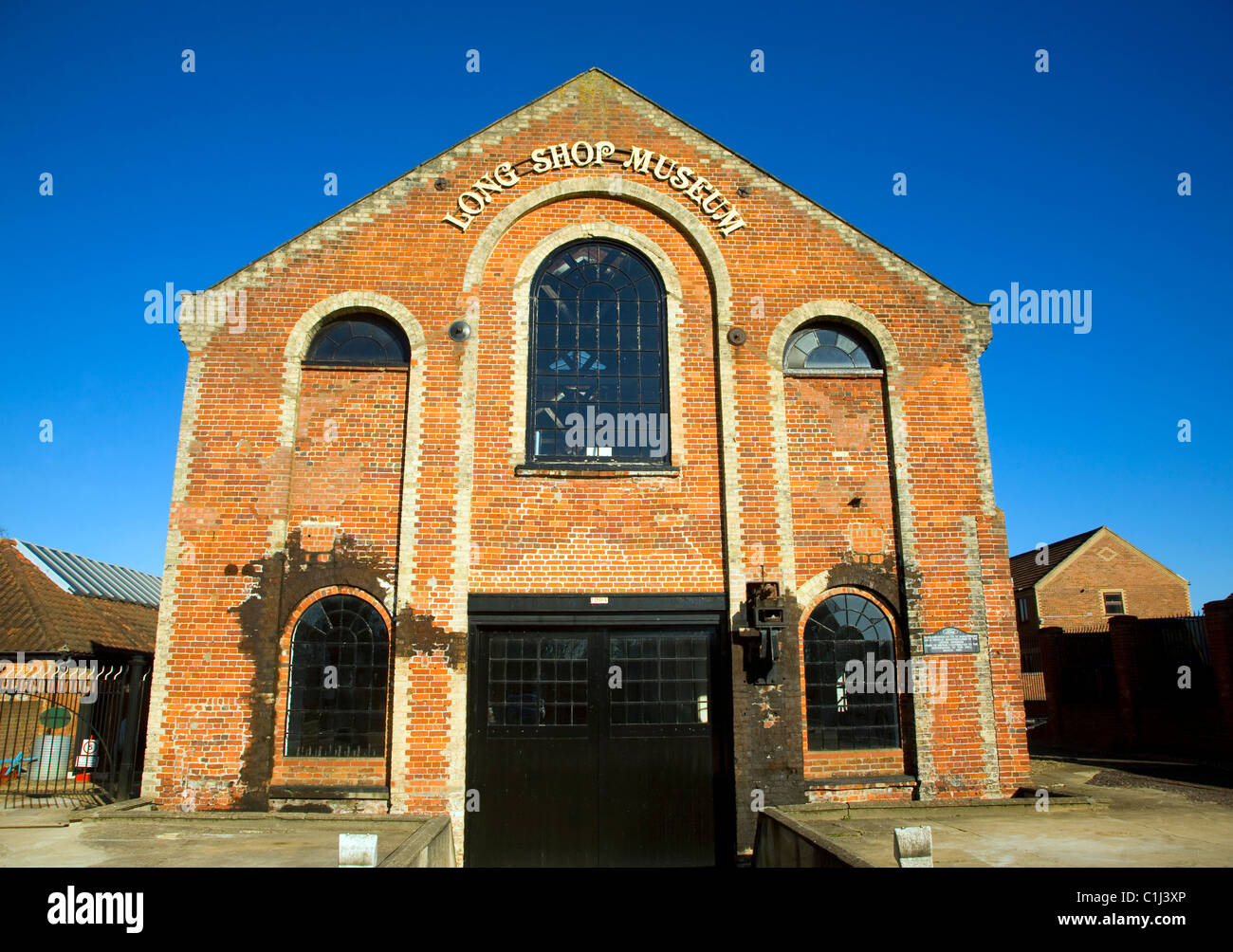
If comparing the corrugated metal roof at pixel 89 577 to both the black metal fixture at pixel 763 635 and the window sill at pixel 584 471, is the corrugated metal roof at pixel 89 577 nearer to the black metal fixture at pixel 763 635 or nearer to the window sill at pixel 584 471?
the window sill at pixel 584 471

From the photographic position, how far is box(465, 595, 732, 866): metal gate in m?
10.3

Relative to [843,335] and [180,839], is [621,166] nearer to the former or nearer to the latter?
[843,335]

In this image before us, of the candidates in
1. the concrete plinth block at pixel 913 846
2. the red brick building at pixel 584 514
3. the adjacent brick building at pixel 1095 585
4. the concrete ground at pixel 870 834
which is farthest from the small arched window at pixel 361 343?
the adjacent brick building at pixel 1095 585

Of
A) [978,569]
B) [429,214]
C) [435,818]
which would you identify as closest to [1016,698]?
[978,569]

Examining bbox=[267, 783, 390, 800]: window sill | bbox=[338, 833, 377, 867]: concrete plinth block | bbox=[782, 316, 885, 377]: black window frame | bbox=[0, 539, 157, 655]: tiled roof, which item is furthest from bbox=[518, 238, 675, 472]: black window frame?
bbox=[0, 539, 157, 655]: tiled roof

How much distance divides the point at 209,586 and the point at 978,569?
9975 millimetres

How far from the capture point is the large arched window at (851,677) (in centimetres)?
1071

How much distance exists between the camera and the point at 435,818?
31.7 feet

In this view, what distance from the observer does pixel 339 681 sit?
34.6 feet

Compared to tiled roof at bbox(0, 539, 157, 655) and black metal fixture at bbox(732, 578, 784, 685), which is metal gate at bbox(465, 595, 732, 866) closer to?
black metal fixture at bbox(732, 578, 784, 685)

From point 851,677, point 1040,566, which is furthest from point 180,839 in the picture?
point 1040,566

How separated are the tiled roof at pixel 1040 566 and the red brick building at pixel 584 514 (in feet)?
98.3
